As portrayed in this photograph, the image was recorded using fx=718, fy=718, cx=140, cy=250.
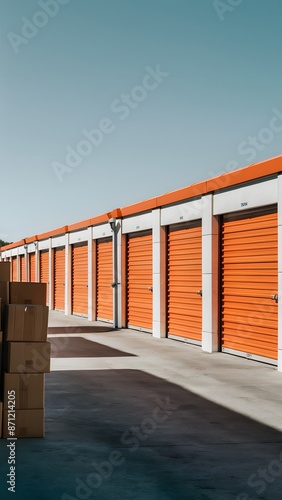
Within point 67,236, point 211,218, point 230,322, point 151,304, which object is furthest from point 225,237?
point 67,236

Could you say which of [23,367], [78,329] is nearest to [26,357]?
[23,367]

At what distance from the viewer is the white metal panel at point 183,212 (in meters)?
17.8

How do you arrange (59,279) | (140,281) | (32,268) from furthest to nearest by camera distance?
1. (32,268)
2. (59,279)
3. (140,281)

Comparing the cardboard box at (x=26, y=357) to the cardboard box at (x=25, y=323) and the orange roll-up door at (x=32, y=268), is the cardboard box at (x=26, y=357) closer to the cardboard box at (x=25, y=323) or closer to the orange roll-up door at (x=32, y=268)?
the cardboard box at (x=25, y=323)

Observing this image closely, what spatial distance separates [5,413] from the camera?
24.6 ft

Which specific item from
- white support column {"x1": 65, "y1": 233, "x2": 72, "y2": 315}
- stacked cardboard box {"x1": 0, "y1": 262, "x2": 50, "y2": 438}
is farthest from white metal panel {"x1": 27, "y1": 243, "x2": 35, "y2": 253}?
stacked cardboard box {"x1": 0, "y1": 262, "x2": 50, "y2": 438}

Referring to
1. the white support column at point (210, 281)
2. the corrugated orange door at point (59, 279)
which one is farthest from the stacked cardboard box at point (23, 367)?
the corrugated orange door at point (59, 279)

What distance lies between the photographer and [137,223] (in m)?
22.8

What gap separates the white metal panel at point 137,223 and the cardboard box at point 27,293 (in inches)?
533

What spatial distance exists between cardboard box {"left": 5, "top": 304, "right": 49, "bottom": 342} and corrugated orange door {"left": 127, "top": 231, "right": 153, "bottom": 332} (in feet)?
45.0

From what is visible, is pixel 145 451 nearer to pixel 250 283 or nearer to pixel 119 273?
pixel 250 283

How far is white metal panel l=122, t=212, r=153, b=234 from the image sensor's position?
2175 centimetres

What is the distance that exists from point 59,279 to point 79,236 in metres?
5.21

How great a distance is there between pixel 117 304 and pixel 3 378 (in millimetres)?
17169
